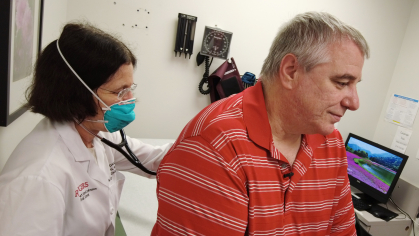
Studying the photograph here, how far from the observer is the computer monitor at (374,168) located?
2.27 m

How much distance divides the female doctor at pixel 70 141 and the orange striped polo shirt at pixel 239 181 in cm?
31

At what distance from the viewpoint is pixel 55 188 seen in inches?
32.5

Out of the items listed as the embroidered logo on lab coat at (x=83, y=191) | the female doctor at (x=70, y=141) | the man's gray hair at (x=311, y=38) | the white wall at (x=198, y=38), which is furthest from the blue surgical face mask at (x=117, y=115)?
the white wall at (x=198, y=38)

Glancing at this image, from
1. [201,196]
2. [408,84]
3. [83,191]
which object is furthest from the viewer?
[408,84]

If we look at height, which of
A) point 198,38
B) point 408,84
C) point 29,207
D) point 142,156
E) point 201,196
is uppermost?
point 198,38

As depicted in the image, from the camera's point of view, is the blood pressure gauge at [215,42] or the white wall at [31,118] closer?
the white wall at [31,118]

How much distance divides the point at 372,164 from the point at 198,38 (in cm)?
182

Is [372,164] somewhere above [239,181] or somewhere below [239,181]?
below

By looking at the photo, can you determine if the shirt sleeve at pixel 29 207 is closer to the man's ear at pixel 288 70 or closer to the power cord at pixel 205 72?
the man's ear at pixel 288 70

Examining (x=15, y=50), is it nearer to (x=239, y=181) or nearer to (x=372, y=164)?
(x=239, y=181)

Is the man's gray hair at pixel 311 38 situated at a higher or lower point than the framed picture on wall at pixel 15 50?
higher

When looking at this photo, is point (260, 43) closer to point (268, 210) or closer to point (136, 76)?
point (136, 76)

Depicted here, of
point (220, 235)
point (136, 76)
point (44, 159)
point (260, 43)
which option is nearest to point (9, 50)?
point (44, 159)

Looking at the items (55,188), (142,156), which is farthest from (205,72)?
(55,188)
